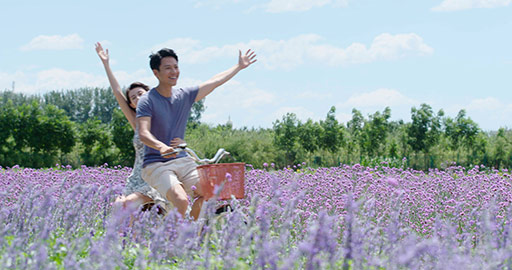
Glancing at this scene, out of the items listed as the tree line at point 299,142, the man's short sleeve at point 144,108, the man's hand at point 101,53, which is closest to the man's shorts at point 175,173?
the man's short sleeve at point 144,108

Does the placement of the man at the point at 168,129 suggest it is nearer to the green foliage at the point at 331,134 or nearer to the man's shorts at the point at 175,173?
the man's shorts at the point at 175,173

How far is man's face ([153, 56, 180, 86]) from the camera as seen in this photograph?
14.5ft

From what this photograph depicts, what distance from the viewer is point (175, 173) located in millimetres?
4266

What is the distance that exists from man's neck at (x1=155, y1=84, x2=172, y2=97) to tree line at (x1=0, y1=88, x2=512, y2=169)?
16100mm

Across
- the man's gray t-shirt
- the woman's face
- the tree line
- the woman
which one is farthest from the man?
the tree line

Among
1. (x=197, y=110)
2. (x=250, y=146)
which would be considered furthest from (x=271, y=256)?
(x=197, y=110)

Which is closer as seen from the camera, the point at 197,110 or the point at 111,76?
the point at 111,76

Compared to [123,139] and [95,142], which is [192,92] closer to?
[123,139]

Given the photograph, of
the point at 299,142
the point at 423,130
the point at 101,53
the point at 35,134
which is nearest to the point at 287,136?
the point at 299,142

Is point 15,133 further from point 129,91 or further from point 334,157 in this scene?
point 129,91

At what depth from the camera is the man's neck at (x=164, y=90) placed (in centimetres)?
444

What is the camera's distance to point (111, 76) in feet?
17.2

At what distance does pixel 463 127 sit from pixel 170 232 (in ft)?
65.9

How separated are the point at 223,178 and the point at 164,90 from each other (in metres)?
1.04
